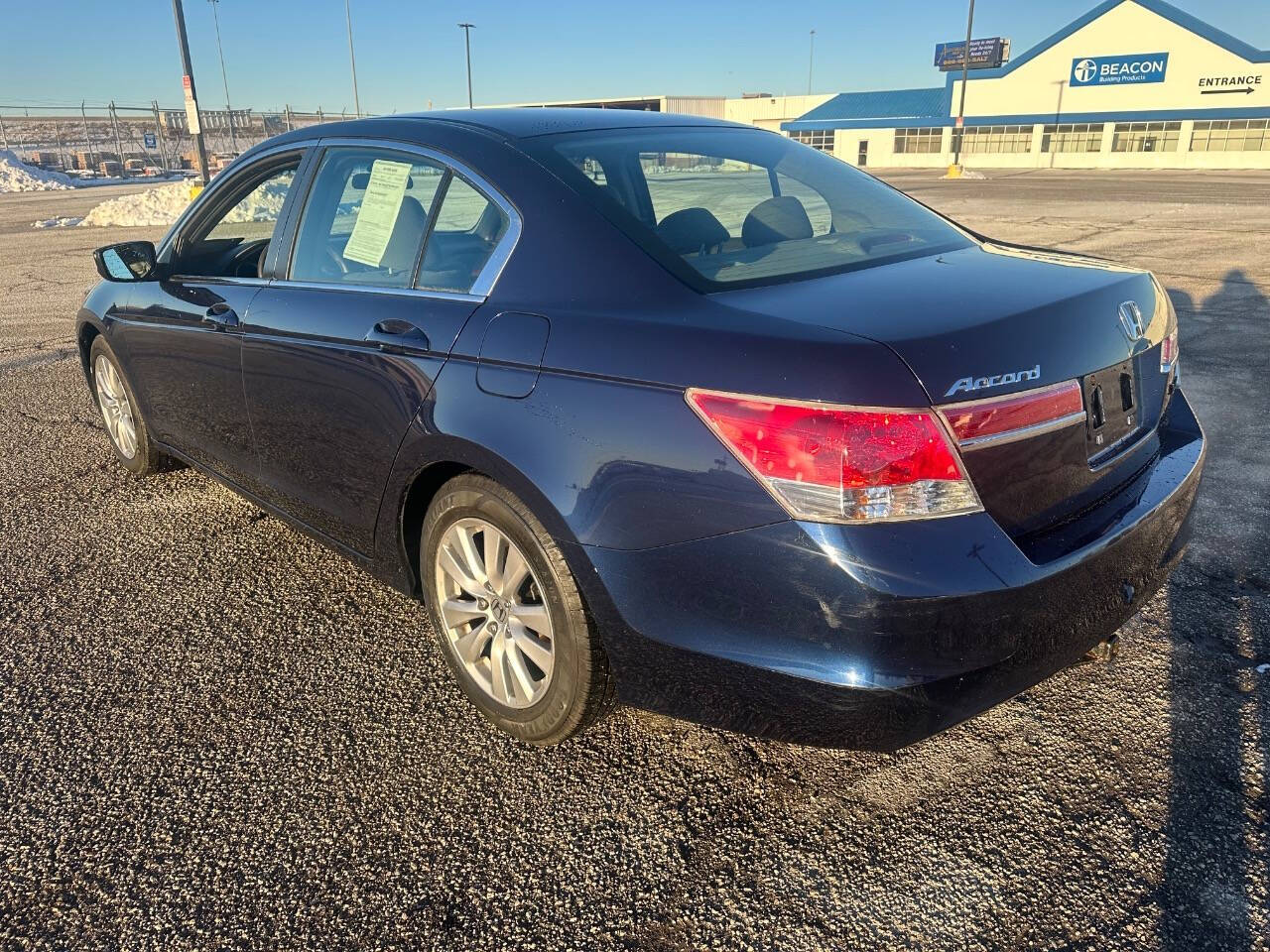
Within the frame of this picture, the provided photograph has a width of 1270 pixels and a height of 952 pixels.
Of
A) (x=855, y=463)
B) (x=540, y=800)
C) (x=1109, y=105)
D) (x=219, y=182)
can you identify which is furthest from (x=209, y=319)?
(x=1109, y=105)

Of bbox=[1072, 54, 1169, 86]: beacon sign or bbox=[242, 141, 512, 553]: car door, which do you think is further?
bbox=[1072, 54, 1169, 86]: beacon sign

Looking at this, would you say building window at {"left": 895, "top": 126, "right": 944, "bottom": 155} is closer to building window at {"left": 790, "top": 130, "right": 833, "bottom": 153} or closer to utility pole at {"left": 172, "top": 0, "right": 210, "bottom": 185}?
building window at {"left": 790, "top": 130, "right": 833, "bottom": 153}

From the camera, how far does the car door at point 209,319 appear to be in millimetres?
3457

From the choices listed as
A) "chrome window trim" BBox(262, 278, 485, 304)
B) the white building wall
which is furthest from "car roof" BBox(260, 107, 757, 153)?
the white building wall

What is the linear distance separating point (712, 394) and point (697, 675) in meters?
0.64

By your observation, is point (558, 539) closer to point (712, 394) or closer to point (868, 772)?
point (712, 394)

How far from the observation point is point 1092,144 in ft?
172

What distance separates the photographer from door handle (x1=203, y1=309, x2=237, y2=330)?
3395 mm

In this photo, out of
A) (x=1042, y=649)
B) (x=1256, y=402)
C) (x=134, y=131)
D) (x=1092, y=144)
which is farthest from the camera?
(x=134, y=131)

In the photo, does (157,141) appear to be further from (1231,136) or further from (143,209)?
(1231,136)

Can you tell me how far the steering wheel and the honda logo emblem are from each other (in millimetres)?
2279

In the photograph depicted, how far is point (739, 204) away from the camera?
9.41 feet

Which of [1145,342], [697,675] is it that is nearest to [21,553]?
[697,675]

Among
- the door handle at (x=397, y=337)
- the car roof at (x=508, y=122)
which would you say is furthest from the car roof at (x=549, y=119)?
the door handle at (x=397, y=337)
